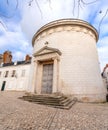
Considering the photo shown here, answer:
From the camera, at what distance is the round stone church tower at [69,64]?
848cm

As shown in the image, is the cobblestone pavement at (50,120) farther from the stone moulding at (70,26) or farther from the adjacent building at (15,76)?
the adjacent building at (15,76)

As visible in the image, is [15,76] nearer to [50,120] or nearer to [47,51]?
[47,51]

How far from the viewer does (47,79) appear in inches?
384

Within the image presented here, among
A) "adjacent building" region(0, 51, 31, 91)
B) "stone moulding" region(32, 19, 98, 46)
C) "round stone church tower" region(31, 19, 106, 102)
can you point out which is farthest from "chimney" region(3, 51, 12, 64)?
"stone moulding" region(32, 19, 98, 46)

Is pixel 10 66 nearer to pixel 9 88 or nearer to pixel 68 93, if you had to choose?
pixel 9 88

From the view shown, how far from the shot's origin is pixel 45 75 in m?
10.0

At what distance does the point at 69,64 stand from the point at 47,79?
258cm

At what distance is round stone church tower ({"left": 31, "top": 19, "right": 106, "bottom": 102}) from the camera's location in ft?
27.8

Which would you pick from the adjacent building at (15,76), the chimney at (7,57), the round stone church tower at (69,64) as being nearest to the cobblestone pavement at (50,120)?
the round stone church tower at (69,64)

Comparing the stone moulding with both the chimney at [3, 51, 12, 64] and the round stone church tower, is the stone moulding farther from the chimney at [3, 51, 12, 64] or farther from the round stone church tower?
the chimney at [3, 51, 12, 64]

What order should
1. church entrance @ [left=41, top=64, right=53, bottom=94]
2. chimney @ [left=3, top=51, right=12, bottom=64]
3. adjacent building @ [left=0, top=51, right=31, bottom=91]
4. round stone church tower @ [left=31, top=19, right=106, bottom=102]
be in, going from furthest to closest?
chimney @ [left=3, top=51, right=12, bottom=64], adjacent building @ [left=0, top=51, right=31, bottom=91], church entrance @ [left=41, top=64, right=53, bottom=94], round stone church tower @ [left=31, top=19, right=106, bottom=102]

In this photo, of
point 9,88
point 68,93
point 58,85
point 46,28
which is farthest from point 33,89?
point 9,88

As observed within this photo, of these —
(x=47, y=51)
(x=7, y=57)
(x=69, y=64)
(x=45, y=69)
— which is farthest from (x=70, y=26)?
(x=7, y=57)

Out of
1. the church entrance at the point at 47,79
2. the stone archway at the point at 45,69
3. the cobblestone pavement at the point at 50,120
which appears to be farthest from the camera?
the church entrance at the point at 47,79
